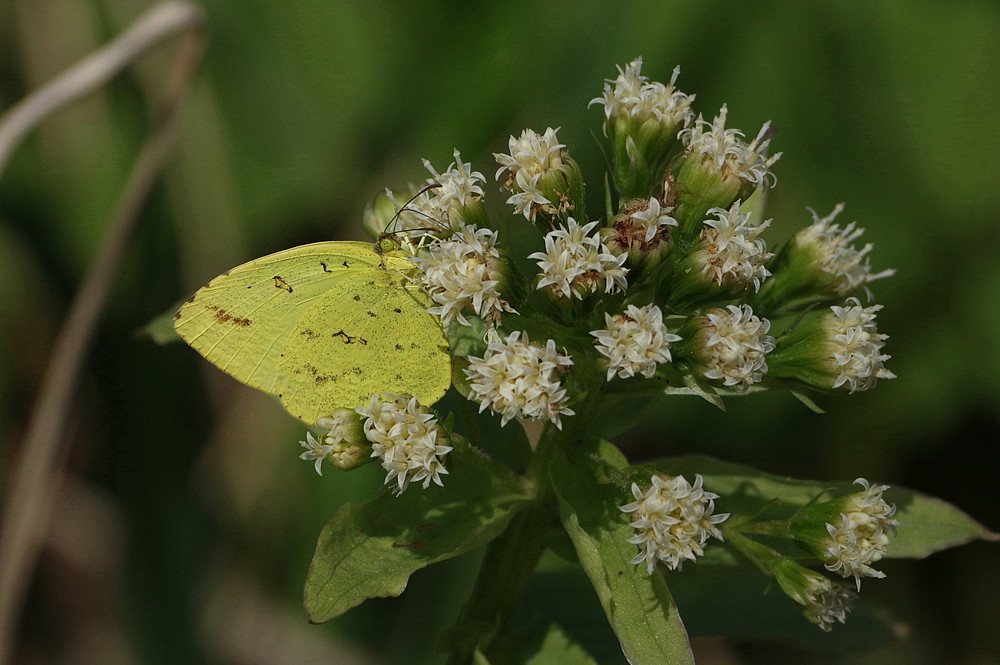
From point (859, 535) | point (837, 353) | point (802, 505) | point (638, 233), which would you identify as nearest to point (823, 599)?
point (859, 535)

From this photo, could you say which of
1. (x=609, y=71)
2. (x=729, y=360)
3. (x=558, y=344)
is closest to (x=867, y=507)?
(x=729, y=360)

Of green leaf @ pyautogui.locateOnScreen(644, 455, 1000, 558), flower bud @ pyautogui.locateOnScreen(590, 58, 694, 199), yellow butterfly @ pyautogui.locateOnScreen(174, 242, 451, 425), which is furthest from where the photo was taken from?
green leaf @ pyautogui.locateOnScreen(644, 455, 1000, 558)

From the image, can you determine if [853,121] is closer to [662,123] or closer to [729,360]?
[662,123]

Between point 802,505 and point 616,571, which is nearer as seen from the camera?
point 616,571

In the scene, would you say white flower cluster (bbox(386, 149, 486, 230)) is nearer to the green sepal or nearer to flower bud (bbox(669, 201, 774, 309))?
flower bud (bbox(669, 201, 774, 309))

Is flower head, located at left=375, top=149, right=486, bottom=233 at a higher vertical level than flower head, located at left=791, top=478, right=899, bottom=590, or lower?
higher

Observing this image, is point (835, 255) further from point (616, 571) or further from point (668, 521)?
point (616, 571)

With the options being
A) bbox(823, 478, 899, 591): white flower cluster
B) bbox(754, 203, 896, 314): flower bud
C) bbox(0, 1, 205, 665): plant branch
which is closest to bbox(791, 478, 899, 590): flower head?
bbox(823, 478, 899, 591): white flower cluster
